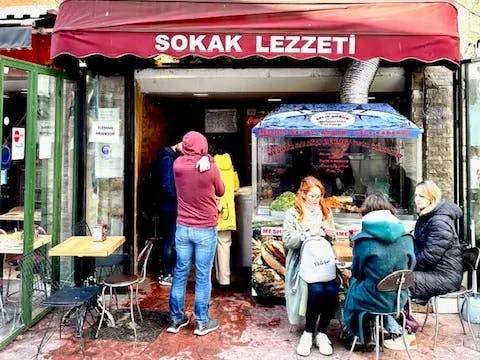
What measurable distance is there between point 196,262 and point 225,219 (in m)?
A: 1.53

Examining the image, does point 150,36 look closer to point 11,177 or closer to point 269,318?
point 11,177

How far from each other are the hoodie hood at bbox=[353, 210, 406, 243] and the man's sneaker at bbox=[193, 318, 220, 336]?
1.87m

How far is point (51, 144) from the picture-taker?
5.49m

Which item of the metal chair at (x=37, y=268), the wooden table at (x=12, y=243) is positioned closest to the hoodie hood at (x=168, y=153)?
the metal chair at (x=37, y=268)

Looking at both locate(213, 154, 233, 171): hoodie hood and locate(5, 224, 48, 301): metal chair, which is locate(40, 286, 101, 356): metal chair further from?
locate(213, 154, 233, 171): hoodie hood

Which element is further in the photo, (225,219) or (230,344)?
(225,219)

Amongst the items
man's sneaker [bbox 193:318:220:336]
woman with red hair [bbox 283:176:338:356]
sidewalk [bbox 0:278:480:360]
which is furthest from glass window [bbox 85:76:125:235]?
woman with red hair [bbox 283:176:338:356]

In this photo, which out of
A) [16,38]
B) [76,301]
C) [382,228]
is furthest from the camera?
[16,38]

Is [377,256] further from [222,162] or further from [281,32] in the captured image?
[222,162]

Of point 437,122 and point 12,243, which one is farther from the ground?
point 437,122

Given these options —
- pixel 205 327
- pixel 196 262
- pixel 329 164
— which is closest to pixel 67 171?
pixel 196 262

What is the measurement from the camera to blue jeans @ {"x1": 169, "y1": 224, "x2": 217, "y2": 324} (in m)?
4.70

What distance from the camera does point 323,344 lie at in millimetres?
4398

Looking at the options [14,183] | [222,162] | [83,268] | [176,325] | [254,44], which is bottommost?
[176,325]
